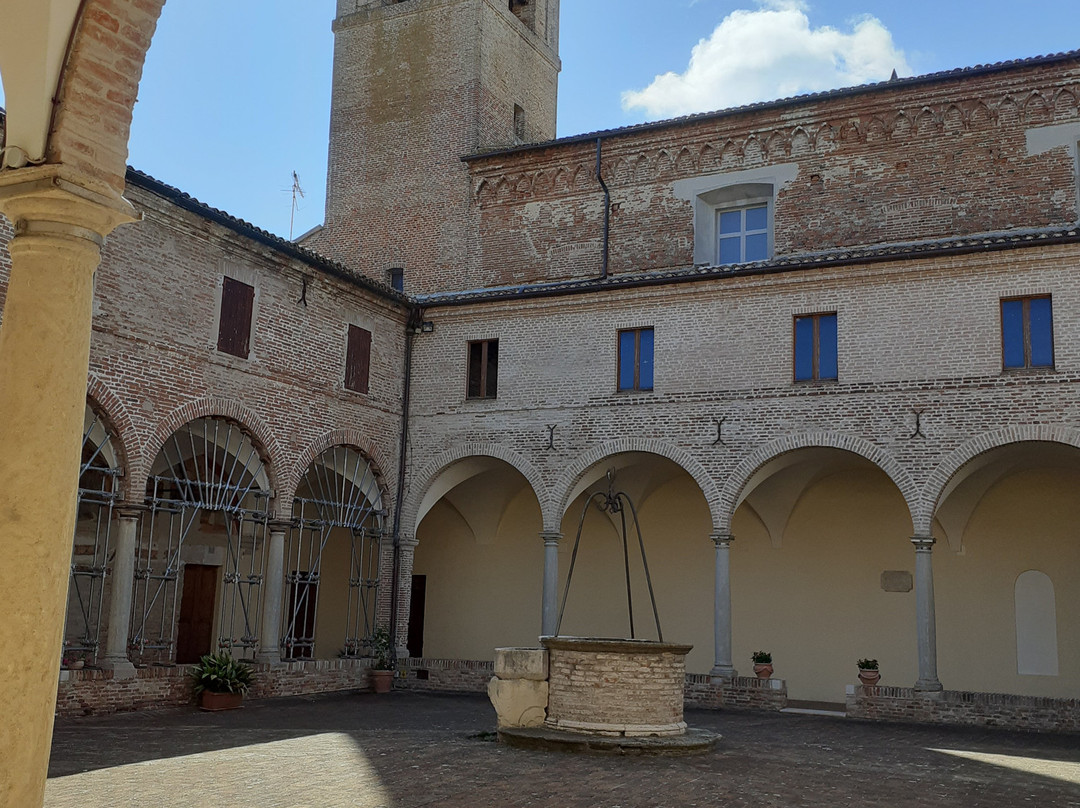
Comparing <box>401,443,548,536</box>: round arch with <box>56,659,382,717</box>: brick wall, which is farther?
<box>401,443,548,536</box>: round arch

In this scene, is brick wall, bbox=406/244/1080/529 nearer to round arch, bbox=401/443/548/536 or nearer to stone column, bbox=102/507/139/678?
round arch, bbox=401/443/548/536

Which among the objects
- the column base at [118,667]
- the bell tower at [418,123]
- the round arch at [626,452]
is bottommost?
the column base at [118,667]

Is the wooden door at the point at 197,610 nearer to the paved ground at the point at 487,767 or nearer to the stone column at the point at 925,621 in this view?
the paved ground at the point at 487,767

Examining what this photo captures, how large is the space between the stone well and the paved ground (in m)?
0.53

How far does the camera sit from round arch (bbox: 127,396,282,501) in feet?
44.0

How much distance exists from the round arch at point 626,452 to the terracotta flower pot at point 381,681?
3315 millimetres

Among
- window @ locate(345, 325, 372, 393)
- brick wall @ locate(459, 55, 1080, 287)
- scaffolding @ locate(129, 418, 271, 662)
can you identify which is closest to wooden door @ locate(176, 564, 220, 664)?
scaffolding @ locate(129, 418, 271, 662)

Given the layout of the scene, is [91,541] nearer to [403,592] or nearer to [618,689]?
[403,592]

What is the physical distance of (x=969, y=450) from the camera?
14.4 m

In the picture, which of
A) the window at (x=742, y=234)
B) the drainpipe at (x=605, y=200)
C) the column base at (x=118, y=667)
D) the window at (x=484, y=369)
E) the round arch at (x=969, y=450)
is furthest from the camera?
the drainpipe at (x=605, y=200)

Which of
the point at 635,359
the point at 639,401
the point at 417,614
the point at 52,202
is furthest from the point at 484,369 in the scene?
the point at 52,202

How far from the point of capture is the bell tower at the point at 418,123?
21203mm

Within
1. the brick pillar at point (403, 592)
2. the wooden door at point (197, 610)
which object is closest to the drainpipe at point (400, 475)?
the brick pillar at point (403, 592)

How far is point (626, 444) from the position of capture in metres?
16.6
